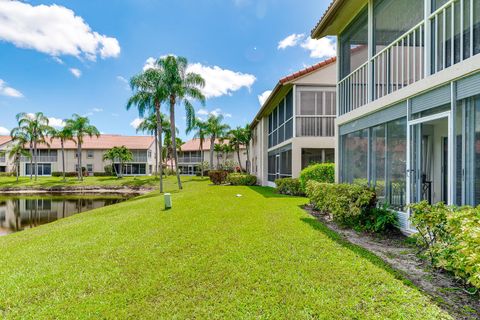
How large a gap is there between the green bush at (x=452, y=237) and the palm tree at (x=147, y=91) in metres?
18.7

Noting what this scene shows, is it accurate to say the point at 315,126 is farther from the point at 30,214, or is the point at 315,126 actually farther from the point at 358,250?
the point at 30,214

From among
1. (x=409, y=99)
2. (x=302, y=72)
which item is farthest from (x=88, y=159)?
(x=409, y=99)

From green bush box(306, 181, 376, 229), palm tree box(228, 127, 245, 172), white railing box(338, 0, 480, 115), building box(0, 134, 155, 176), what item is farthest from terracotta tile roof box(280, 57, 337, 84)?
building box(0, 134, 155, 176)

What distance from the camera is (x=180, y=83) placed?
66.3 feet

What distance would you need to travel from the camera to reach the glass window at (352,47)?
8491 millimetres

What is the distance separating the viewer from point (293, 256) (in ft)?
15.7

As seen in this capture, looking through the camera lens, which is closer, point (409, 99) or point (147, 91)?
point (409, 99)

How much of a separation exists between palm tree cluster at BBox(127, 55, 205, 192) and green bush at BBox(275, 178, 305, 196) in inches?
404

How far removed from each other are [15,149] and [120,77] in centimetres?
2941

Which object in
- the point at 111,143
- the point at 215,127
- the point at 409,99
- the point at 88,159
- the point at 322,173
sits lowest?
the point at 322,173

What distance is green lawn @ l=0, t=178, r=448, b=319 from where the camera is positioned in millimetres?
3188

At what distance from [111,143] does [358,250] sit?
50133mm

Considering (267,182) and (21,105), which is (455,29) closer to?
(267,182)

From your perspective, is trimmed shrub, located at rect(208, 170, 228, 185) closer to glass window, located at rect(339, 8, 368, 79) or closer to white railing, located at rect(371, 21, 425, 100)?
glass window, located at rect(339, 8, 368, 79)
